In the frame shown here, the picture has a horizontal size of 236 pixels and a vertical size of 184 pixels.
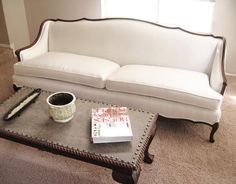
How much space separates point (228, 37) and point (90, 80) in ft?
6.13

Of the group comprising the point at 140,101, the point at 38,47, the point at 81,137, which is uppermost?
the point at 38,47

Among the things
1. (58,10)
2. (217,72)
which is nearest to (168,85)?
(217,72)

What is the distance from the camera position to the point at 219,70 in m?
2.04

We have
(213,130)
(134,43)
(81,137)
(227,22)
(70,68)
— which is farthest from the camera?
(227,22)

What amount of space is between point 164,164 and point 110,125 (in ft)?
1.91

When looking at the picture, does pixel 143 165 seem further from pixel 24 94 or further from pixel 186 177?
pixel 24 94

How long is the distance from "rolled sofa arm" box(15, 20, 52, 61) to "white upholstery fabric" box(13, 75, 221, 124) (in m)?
0.25

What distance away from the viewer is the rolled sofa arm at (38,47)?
2464 millimetres

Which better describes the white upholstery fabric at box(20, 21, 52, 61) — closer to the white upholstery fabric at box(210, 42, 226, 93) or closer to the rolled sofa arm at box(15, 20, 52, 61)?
the rolled sofa arm at box(15, 20, 52, 61)

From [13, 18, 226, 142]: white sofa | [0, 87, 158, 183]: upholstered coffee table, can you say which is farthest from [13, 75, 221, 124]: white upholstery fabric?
[0, 87, 158, 183]: upholstered coffee table

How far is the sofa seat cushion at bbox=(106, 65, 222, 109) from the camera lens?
1.87 meters

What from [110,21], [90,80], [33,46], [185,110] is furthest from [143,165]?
[33,46]

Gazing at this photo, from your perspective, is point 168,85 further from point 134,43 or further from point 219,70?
point 134,43

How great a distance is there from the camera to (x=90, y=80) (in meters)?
2.14
